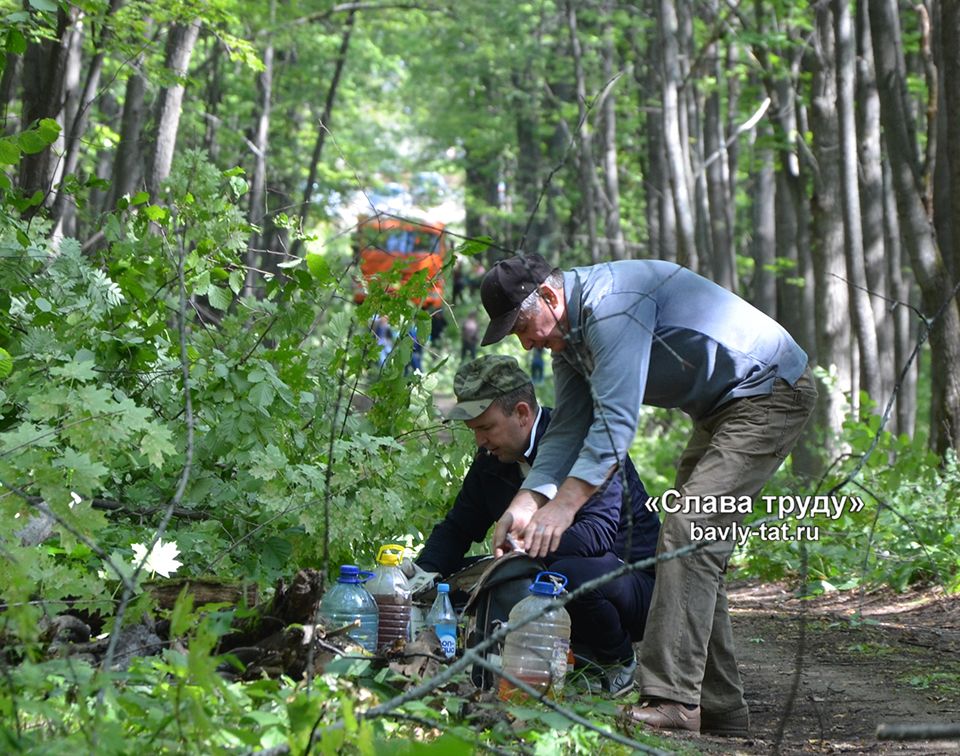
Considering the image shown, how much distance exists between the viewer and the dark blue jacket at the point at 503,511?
17.5 ft

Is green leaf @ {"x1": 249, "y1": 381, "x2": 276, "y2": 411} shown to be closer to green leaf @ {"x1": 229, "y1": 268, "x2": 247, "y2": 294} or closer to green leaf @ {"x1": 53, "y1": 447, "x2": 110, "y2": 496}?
green leaf @ {"x1": 229, "y1": 268, "x2": 247, "y2": 294}

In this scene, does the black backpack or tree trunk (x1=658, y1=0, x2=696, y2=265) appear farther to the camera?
tree trunk (x1=658, y1=0, x2=696, y2=265)

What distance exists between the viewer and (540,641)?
15.5 ft

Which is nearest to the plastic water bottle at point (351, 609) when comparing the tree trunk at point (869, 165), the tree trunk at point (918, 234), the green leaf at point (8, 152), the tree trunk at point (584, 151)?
the green leaf at point (8, 152)

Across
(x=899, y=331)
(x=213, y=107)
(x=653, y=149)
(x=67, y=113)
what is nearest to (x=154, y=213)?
(x=67, y=113)

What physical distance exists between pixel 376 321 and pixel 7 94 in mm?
4052

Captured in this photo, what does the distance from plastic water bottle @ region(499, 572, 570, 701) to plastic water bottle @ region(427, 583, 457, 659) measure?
0.20 metres

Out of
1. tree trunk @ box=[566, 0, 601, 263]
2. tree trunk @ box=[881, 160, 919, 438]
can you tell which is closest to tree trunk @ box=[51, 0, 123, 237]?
tree trunk @ box=[881, 160, 919, 438]

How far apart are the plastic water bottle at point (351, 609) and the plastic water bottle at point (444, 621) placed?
0.78ft

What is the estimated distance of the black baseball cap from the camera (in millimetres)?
4621

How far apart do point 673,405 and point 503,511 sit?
3.85 ft

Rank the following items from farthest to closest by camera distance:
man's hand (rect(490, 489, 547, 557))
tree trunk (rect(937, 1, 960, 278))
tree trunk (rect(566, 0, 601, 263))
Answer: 1. tree trunk (rect(566, 0, 601, 263))
2. tree trunk (rect(937, 1, 960, 278))
3. man's hand (rect(490, 489, 547, 557))

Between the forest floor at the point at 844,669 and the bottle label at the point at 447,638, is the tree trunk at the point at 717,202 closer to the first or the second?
the forest floor at the point at 844,669

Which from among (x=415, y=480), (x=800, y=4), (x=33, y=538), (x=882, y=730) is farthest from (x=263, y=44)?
(x=882, y=730)
